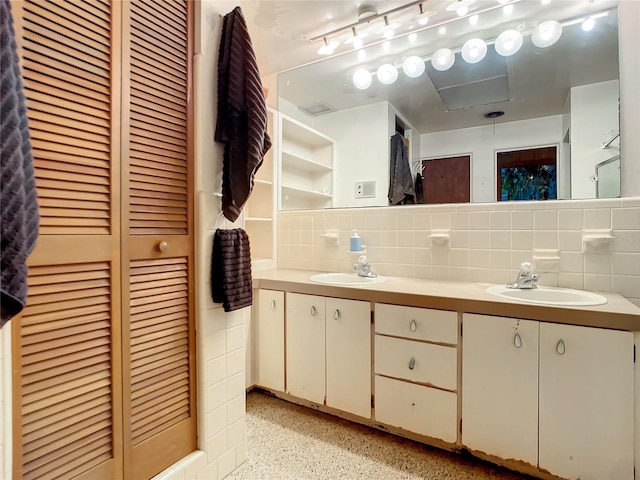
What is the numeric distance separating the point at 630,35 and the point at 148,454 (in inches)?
114

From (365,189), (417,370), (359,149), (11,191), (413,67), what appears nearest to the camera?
(11,191)

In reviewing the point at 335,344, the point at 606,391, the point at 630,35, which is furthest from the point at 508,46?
the point at 335,344

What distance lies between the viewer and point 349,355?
1816mm

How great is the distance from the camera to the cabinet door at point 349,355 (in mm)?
1767

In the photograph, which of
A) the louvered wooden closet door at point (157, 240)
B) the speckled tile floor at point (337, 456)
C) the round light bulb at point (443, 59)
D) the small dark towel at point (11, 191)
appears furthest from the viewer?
the round light bulb at point (443, 59)

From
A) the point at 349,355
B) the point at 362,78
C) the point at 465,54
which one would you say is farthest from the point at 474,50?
the point at 349,355

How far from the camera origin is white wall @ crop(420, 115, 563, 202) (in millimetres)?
1935

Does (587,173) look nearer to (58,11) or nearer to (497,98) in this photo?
(497,98)

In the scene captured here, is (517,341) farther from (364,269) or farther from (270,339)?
(270,339)

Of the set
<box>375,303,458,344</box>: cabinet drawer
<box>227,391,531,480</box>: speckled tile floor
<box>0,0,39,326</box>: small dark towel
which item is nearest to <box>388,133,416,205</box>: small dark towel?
<box>375,303,458,344</box>: cabinet drawer

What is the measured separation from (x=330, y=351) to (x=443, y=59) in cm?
198

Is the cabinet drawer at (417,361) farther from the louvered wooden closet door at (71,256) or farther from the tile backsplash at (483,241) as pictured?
the louvered wooden closet door at (71,256)

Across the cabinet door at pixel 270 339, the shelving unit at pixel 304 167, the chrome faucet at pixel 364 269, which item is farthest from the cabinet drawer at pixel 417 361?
the shelving unit at pixel 304 167

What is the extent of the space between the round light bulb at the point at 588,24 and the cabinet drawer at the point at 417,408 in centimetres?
208
